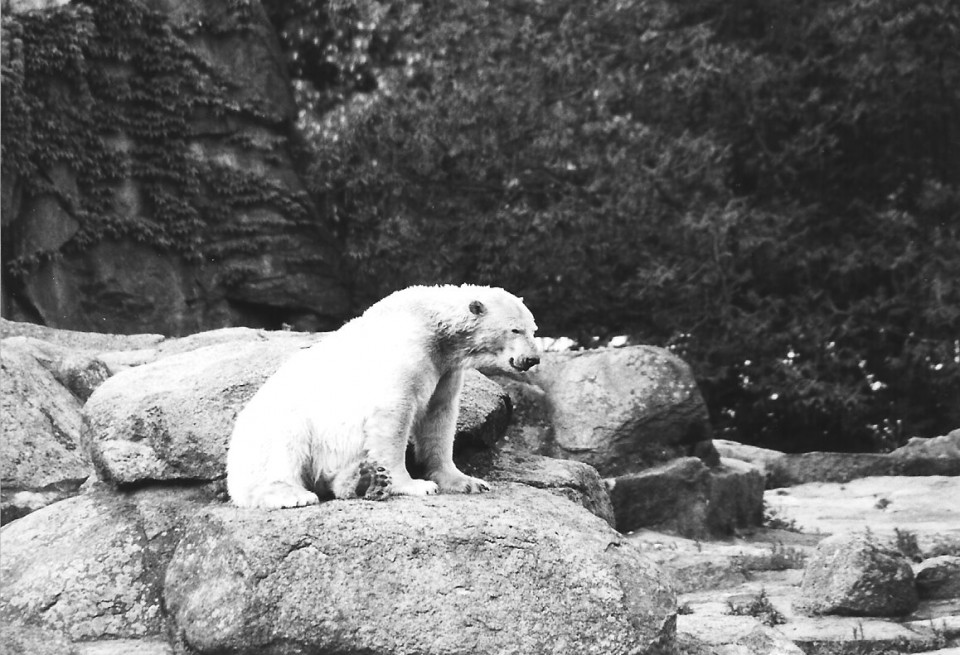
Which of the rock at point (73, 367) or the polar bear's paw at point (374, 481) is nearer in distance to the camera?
the polar bear's paw at point (374, 481)

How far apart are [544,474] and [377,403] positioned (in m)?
1.82

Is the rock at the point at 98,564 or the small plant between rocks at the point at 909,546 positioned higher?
the rock at the point at 98,564

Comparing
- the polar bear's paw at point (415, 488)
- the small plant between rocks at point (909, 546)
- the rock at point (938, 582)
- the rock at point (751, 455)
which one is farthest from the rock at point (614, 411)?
the polar bear's paw at point (415, 488)

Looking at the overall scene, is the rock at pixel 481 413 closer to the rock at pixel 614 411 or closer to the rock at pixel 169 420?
the rock at pixel 169 420

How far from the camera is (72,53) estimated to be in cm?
2056

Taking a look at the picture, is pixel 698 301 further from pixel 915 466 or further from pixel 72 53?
pixel 72 53

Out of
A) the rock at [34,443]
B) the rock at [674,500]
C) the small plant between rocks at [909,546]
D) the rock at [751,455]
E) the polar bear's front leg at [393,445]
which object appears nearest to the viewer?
the polar bear's front leg at [393,445]

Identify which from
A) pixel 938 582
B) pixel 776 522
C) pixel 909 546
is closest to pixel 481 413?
pixel 938 582

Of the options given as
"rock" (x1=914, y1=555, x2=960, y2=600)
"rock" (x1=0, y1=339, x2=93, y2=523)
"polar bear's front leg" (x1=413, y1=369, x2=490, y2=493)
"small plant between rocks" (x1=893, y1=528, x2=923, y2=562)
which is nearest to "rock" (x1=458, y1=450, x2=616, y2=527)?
"polar bear's front leg" (x1=413, y1=369, x2=490, y2=493)

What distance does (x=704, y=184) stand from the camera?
19.8 m

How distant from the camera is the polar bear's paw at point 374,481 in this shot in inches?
231

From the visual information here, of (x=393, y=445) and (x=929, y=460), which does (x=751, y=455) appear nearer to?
(x=929, y=460)

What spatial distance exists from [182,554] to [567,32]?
623 inches

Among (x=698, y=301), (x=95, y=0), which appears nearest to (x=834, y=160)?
(x=698, y=301)
